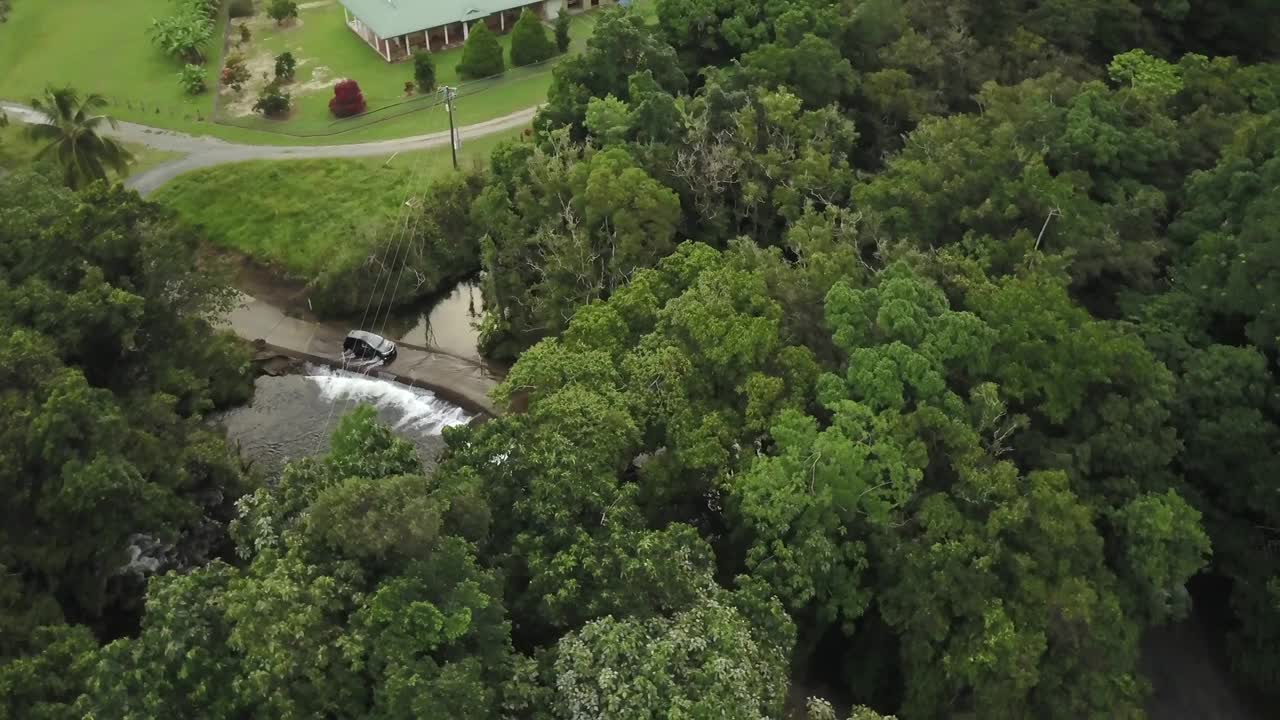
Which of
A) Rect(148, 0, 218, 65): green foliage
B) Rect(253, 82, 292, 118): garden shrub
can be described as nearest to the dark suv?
Rect(253, 82, 292, 118): garden shrub

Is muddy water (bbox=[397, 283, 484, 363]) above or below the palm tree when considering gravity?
below

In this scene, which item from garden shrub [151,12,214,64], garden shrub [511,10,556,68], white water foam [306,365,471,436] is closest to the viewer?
white water foam [306,365,471,436]

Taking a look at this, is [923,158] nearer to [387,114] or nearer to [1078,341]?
[1078,341]

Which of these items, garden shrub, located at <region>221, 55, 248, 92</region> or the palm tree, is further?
garden shrub, located at <region>221, 55, 248, 92</region>

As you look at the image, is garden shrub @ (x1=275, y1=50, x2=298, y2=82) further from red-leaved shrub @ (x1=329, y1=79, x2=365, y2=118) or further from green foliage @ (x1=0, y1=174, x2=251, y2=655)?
green foliage @ (x1=0, y1=174, x2=251, y2=655)

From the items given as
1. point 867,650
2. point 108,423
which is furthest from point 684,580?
point 108,423

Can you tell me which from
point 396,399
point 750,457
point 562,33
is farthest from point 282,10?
point 750,457
